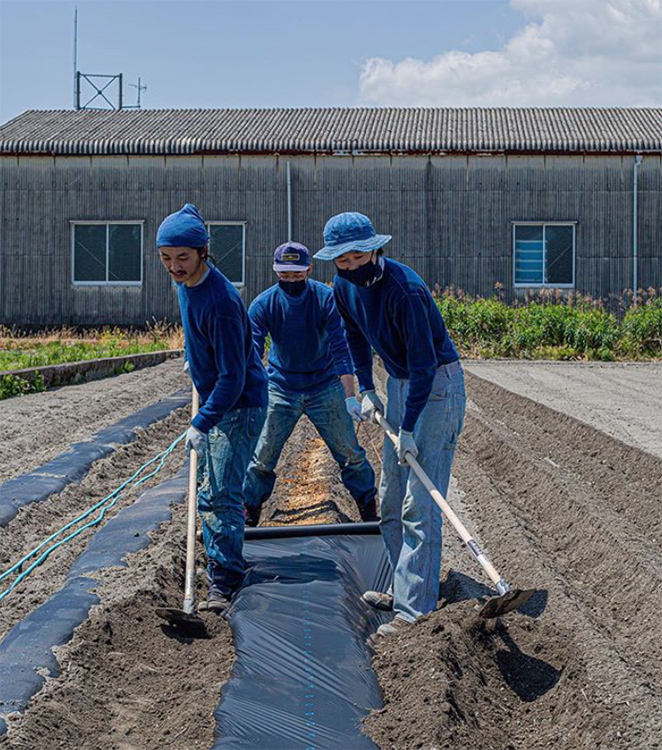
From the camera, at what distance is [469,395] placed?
15.2 meters

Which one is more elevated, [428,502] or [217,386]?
[217,386]

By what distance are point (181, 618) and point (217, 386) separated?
103 centimetres

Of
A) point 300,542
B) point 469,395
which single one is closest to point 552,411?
point 469,395

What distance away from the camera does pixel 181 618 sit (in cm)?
464

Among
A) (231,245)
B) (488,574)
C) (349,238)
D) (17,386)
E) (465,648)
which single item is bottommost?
(465,648)

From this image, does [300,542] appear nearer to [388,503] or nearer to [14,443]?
[388,503]

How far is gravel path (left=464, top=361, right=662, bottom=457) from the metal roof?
5.85 m

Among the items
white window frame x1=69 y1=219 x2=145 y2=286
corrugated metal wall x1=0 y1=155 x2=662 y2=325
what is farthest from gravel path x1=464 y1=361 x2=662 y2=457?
white window frame x1=69 y1=219 x2=145 y2=286

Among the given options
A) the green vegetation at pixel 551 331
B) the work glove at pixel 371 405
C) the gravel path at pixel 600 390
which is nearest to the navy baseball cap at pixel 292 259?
the work glove at pixel 371 405

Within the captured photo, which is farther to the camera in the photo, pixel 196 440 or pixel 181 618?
pixel 196 440

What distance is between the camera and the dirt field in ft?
12.3

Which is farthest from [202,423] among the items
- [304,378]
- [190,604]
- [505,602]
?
[304,378]

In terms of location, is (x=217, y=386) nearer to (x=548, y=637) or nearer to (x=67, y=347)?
(x=548, y=637)

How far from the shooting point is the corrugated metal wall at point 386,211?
23.3 meters
